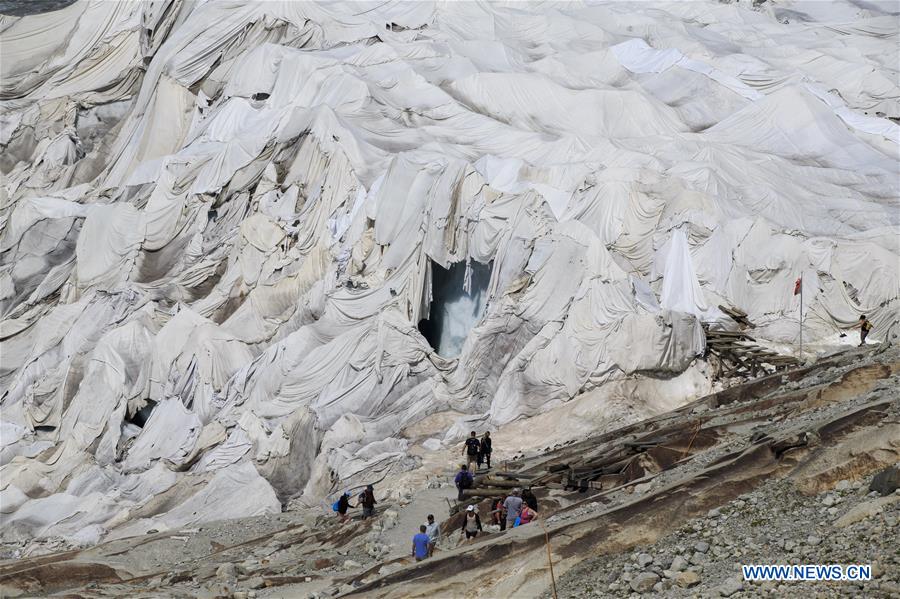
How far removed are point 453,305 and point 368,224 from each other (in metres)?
2.96

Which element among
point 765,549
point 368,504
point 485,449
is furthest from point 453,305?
point 765,549

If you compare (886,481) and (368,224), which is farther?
(368,224)

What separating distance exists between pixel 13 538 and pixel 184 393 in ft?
16.6

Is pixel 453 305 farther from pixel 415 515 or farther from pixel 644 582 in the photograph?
pixel 644 582

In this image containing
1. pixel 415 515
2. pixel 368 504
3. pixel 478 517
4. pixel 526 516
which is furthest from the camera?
pixel 368 504

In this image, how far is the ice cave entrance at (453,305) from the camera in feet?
92.4

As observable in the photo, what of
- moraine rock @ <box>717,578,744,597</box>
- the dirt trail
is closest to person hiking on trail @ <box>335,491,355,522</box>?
the dirt trail

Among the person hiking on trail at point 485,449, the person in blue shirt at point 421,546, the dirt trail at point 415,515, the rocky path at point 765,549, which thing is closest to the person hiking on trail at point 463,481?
the dirt trail at point 415,515

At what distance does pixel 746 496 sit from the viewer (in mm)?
14828

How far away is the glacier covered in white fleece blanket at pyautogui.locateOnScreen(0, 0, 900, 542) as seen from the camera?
25938 millimetres

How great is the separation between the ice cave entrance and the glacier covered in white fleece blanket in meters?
0.11

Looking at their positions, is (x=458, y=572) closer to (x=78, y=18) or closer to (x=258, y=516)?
(x=258, y=516)

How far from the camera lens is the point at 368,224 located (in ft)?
98.5

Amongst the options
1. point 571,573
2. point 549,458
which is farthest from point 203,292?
point 571,573
